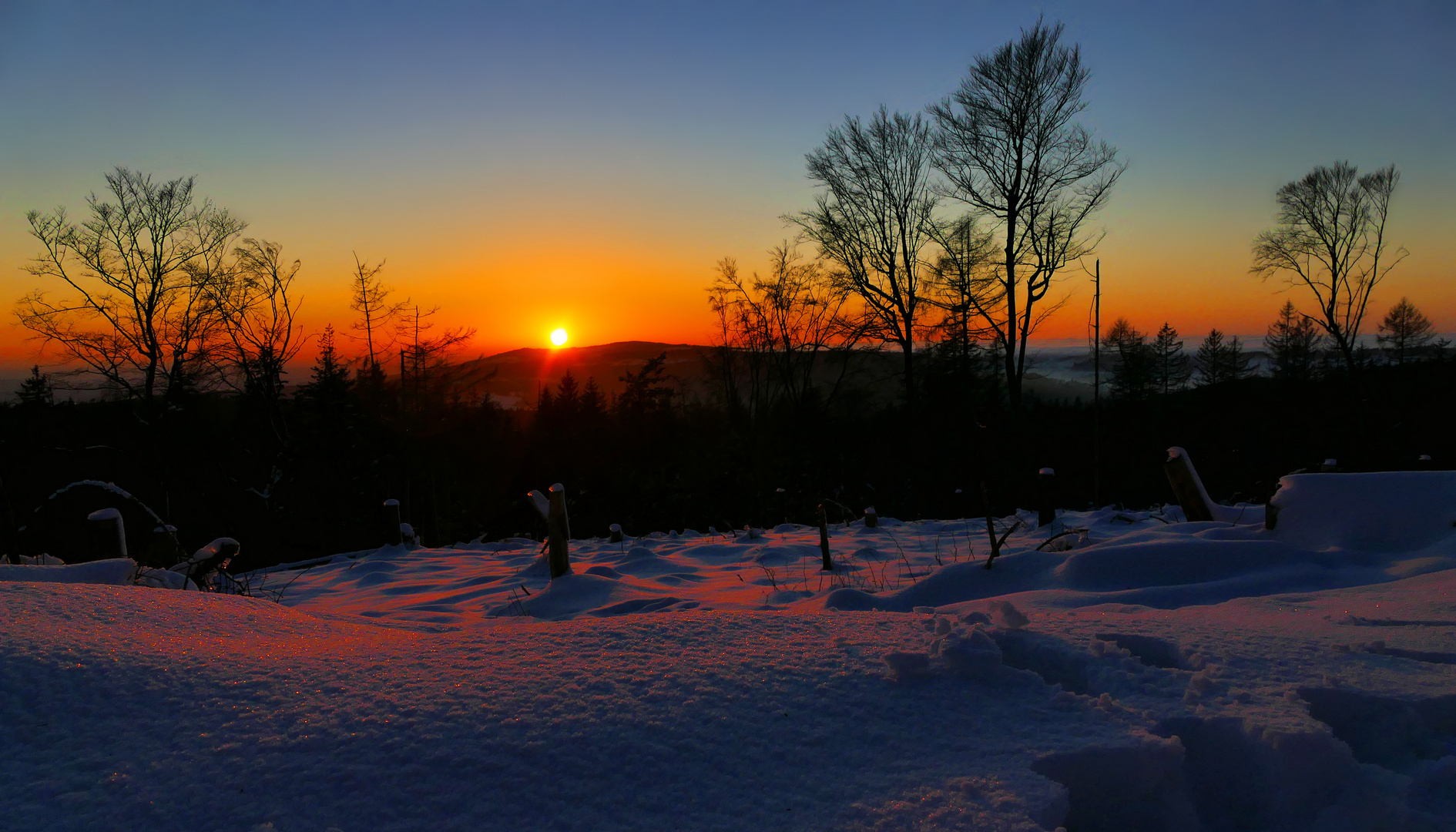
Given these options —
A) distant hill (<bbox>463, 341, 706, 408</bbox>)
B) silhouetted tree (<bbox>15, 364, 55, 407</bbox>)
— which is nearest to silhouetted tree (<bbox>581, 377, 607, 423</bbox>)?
distant hill (<bbox>463, 341, 706, 408</bbox>)

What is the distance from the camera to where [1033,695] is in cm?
154

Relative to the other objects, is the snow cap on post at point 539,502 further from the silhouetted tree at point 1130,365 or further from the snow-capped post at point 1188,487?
the silhouetted tree at point 1130,365

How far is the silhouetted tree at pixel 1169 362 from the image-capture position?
40656 mm

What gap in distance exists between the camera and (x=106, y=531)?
528cm

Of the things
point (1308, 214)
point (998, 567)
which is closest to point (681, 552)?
point (998, 567)

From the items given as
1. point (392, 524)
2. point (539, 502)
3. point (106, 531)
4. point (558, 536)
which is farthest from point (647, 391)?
point (106, 531)

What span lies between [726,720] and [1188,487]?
602cm

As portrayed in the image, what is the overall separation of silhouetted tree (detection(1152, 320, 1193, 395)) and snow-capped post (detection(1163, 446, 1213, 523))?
133 ft

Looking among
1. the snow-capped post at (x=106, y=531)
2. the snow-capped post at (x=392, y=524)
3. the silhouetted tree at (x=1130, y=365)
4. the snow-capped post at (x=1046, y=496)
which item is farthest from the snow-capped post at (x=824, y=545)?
the silhouetted tree at (x=1130, y=365)

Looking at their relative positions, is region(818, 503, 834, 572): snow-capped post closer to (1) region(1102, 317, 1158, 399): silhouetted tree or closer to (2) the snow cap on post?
(2) the snow cap on post

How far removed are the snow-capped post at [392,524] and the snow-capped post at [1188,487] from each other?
8916 millimetres

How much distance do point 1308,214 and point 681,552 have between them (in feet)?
84.1

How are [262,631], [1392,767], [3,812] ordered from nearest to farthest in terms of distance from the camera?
[3,812] → [1392,767] → [262,631]

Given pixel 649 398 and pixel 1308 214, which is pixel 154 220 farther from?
→ pixel 1308 214
